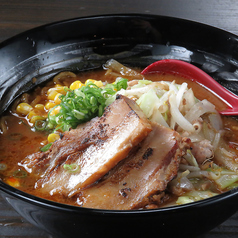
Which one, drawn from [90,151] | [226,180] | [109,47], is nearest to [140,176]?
[90,151]

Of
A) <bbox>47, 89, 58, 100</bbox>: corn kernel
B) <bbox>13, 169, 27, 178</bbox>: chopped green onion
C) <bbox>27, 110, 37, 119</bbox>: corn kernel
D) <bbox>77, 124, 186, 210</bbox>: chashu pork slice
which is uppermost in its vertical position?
<bbox>47, 89, 58, 100</bbox>: corn kernel

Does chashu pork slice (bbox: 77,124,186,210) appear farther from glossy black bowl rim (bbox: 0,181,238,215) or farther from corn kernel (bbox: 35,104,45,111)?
corn kernel (bbox: 35,104,45,111)

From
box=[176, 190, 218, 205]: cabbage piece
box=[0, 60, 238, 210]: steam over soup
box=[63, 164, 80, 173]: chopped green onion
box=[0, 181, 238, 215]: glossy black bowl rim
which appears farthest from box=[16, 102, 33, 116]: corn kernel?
box=[176, 190, 218, 205]: cabbage piece

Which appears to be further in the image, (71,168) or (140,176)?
(71,168)

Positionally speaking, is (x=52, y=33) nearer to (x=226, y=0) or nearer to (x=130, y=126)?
(x=130, y=126)

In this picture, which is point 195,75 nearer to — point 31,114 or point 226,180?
point 226,180

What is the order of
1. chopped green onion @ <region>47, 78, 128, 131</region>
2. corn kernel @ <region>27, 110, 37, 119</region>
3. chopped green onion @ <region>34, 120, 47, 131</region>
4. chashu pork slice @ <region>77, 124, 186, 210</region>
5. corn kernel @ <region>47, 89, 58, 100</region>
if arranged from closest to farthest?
chashu pork slice @ <region>77, 124, 186, 210</region> → chopped green onion @ <region>47, 78, 128, 131</region> → chopped green onion @ <region>34, 120, 47, 131</region> → corn kernel @ <region>27, 110, 37, 119</region> → corn kernel @ <region>47, 89, 58, 100</region>

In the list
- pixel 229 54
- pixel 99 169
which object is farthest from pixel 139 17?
pixel 99 169
